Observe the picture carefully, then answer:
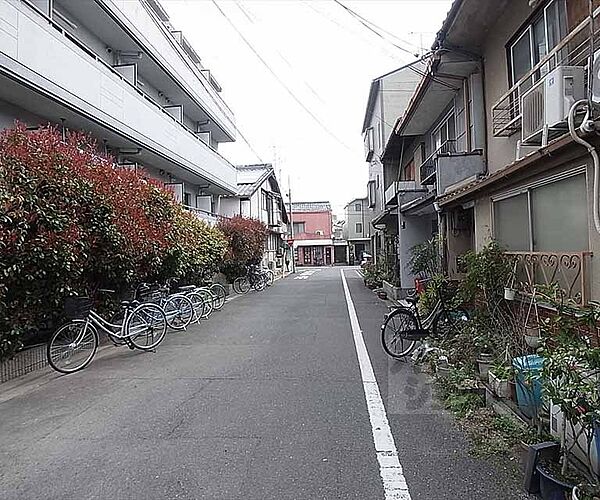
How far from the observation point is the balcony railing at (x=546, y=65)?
612 centimetres

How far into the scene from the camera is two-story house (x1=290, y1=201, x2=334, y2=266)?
222 feet

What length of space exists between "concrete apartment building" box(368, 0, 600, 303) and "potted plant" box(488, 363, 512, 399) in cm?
131

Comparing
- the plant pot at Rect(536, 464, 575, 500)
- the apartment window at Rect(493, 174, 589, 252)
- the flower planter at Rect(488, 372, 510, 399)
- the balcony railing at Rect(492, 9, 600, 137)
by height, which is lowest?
the plant pot at Rect(536, 464, 575, 500)

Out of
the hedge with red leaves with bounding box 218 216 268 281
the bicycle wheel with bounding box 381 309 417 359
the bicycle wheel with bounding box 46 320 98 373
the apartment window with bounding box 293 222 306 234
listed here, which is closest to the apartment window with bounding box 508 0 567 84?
the bicycle wheel with bounding box 381 309 417 359

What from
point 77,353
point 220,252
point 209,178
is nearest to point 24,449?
point 77,353

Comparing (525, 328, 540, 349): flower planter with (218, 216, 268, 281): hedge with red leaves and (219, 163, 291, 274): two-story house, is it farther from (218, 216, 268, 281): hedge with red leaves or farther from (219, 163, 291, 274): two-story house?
(219, 163, 291, 274): two-story house

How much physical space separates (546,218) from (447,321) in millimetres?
2589

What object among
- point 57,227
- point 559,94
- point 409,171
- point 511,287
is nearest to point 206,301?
point 57,227

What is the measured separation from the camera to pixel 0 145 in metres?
6.95

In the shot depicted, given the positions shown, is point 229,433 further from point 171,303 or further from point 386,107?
point 386,107

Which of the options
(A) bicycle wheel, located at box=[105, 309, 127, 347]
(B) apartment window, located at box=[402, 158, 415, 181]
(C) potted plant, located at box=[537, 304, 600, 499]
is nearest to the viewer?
(C) potted plant, located at box=[537, 304, 600, 499]

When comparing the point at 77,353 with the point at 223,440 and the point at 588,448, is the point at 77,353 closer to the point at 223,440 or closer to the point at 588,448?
the point at 223,440

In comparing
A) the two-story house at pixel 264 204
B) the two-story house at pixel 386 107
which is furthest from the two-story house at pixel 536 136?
the two-story house at pixel 264 204

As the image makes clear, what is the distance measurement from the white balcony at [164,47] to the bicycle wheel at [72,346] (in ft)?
30.0
